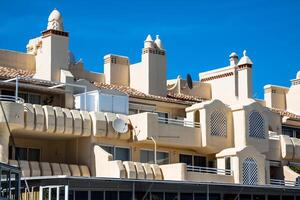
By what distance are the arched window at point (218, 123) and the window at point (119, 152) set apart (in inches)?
243

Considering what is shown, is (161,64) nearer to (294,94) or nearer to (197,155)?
(197,155)

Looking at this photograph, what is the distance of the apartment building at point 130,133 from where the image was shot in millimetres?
44844

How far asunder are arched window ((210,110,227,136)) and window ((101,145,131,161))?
6175mm

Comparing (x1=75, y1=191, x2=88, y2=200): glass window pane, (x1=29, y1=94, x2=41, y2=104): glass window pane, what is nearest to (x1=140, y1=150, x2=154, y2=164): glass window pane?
(x1=29, y1=94, x2=41, y2=104): glass window pane

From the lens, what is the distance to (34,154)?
49312 mm

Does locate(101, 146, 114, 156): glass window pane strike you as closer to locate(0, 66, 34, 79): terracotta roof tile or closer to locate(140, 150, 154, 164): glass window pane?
locate(140, 150, 154, 164): glass window pane

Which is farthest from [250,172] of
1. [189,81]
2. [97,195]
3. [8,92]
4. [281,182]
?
[8,92]

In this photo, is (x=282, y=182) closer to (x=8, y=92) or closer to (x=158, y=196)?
(x=158, y=196)

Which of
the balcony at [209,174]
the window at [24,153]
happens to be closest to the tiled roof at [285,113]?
the balcony at [209,174]

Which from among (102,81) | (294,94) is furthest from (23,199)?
(294,94)

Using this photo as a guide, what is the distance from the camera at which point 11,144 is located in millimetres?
47719

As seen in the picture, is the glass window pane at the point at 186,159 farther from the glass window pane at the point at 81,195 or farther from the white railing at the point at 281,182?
the glass window pane at the point at 81,195

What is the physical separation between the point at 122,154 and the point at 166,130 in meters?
3.02

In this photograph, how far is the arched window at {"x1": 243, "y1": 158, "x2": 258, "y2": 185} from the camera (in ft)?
174
